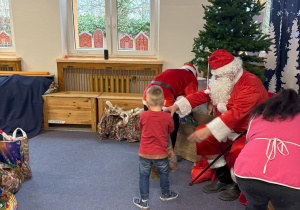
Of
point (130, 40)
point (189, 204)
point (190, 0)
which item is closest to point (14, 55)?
point (130, 40)

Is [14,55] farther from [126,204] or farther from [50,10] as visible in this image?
[126,204]

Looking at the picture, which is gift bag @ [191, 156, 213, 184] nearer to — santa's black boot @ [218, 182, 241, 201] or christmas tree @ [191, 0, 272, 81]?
santa's black boot @ [218, 182, 241, 201]

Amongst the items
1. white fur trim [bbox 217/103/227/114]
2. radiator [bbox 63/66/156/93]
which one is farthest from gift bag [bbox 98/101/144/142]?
white fur trim [bbox 217/103/227/114]

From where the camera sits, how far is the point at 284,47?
2594mm

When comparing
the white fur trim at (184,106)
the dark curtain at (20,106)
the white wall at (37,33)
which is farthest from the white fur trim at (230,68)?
the white wall at (37,33)

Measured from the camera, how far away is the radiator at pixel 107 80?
4137 millimetres

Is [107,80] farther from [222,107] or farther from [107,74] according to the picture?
[222,107]

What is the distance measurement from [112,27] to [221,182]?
2888 millimetres

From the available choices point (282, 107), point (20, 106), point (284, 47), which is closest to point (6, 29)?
point (20, 106)

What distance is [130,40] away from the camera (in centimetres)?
428

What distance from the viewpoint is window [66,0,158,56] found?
4.16 metres

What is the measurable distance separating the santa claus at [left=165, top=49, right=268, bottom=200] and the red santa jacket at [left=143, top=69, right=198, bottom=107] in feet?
0.57

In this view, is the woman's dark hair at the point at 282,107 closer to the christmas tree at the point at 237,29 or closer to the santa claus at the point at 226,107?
the santa claus at the point at 226,107

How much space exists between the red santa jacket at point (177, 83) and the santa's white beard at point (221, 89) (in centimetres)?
43
